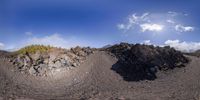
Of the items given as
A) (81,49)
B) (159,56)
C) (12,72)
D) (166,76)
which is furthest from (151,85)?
(12,72)

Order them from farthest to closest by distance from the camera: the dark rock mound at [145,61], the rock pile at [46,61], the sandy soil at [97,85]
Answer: the rock pile at [46,61], the dark rock mound at [145,61], the sandy soil at [97,85]

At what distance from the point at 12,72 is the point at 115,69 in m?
10.1

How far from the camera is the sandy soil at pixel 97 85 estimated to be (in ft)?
81.1

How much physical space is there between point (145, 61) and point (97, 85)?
6.33 meters

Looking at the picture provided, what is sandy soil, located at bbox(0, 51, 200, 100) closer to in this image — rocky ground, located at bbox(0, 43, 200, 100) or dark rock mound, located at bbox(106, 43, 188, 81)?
rocky ground, located at bbox(0, 43, 200, 100)

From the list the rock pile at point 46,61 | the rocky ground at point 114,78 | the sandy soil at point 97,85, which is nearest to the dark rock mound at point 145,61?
the rocky ground at point 114,78

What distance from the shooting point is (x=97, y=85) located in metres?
28.1

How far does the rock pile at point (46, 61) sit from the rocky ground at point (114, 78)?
15 cm

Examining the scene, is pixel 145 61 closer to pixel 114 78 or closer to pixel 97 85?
pixel 114 78

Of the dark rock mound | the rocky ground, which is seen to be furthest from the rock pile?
the dark rock mound

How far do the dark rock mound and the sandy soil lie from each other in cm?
78

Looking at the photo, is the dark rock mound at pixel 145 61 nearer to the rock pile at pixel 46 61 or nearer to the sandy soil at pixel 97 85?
the sandy soil at pixel 97 85

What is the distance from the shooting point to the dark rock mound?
30469 millimetres

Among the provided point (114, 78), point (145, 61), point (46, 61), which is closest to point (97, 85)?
point (114, 78)
